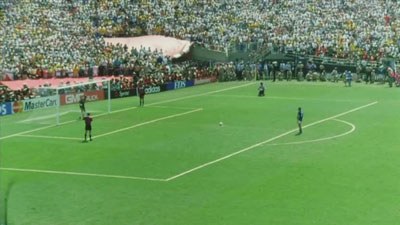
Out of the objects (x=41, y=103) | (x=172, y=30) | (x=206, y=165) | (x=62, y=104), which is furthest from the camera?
(x=172, y=30)

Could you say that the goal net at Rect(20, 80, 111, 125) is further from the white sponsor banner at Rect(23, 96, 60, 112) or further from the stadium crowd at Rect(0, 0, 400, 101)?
the stadium crowd at Rect(0, 0, 400, 101)

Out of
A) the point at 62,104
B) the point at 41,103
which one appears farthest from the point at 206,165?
the point at 62,104

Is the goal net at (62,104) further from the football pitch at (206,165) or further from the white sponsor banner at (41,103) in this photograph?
the football pitch at (206,165)

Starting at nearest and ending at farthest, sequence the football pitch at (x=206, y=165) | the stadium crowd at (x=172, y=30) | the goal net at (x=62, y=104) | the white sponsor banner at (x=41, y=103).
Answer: the football pitch at (x=206, y=165)
the goal net at (x=62, y=104)
the white sponsor banner at (x=41, y=103)
the stadium crowd at (x=172, y=30)

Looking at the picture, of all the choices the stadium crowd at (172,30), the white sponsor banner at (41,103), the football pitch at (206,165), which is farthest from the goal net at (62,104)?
the stadium crowd at (172,30)

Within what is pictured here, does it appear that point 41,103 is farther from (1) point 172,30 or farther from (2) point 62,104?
(1) point 172,30

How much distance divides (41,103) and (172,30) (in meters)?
25.7

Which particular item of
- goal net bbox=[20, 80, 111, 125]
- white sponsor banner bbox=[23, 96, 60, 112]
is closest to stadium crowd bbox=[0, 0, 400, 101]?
goal net bbox=[20, 80, 111, 125]

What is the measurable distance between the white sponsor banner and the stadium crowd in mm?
6983

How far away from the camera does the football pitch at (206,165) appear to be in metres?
22.8

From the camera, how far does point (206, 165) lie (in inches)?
1183

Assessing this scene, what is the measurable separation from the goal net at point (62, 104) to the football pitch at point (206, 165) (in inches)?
7.9

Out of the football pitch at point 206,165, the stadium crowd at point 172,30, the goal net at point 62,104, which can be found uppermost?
the stadium crowd at point 172,30

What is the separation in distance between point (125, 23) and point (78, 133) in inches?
1255
